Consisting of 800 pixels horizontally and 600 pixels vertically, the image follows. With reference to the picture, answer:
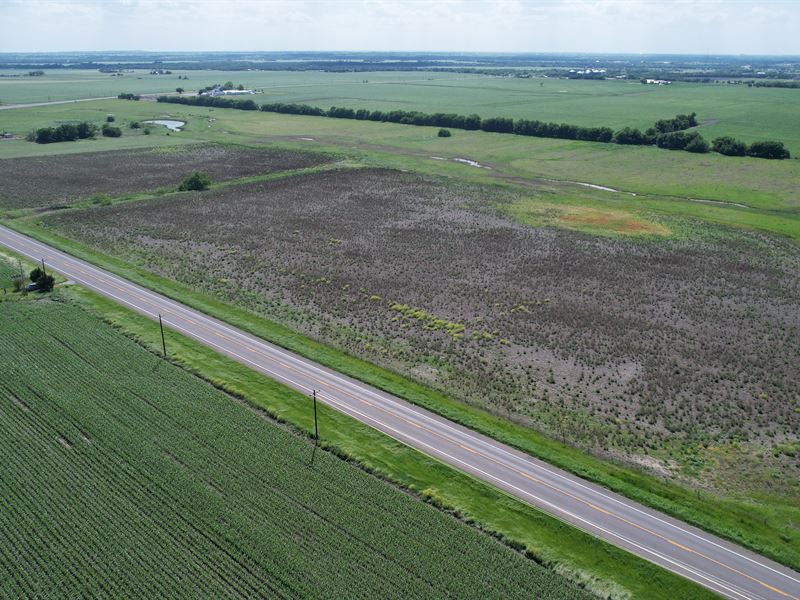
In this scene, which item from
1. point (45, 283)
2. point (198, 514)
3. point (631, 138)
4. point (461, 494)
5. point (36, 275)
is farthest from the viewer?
point (631, 138)

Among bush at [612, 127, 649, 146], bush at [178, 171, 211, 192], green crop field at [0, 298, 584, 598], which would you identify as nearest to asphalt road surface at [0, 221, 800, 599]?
green crop field at [0, 298, 584, 598]

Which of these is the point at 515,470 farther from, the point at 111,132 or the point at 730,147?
the point at 111,132

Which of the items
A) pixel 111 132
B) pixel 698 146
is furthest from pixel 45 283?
pixel 698 146

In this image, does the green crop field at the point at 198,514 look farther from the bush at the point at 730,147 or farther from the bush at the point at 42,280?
the bush at the point at 730,147

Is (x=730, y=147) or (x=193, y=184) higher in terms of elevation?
(x=730, y=147)

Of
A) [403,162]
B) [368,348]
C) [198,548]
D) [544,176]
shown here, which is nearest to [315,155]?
[403,162]

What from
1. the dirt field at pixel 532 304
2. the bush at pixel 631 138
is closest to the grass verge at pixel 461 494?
the dirt field at pixel 532 304
